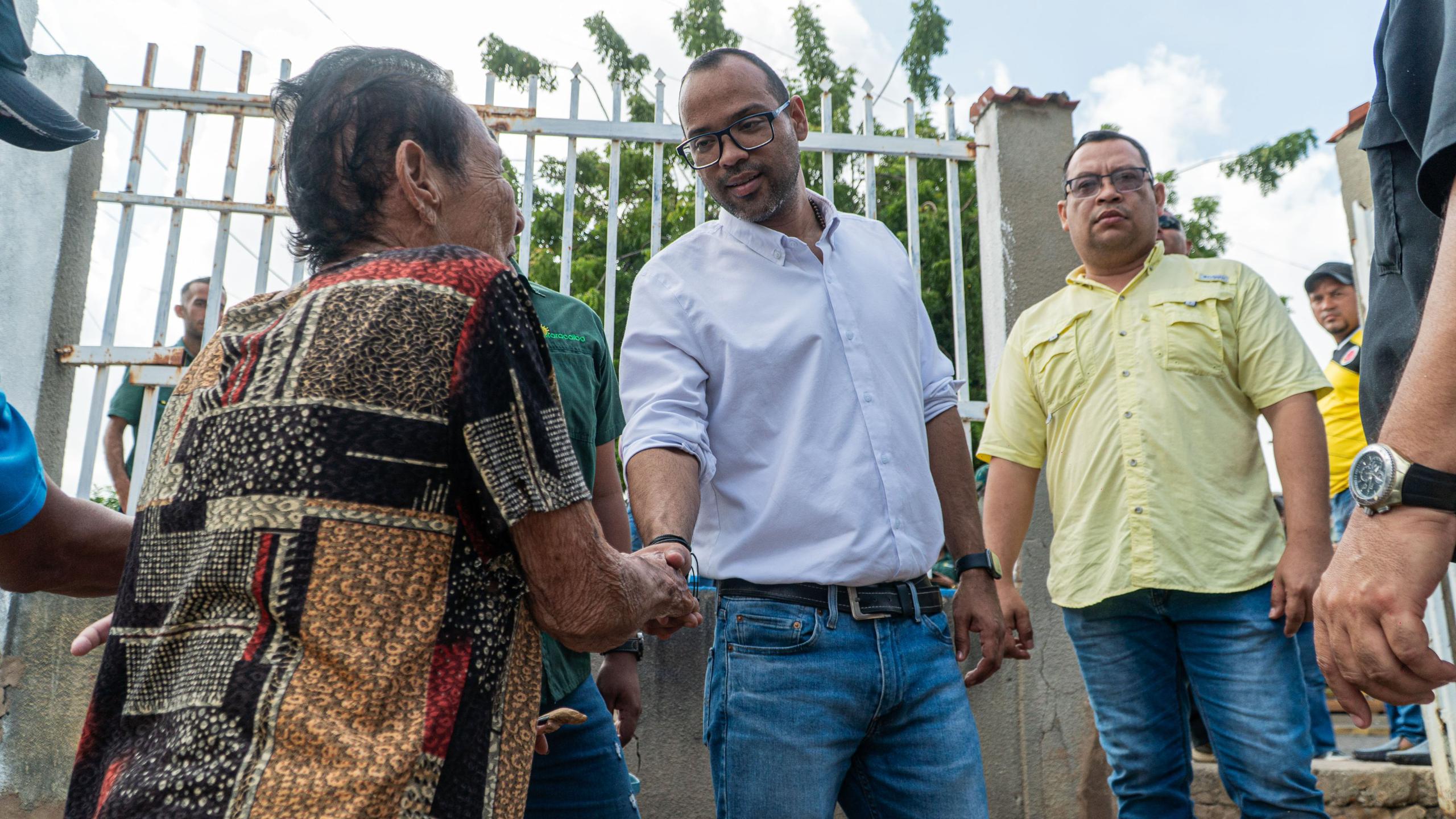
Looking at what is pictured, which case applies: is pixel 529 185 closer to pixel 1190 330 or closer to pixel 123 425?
pixel 123 425

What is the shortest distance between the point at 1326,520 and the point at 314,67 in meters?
2.44

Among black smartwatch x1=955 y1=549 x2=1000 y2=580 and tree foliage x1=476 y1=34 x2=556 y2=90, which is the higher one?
tree foliage x1=476 y1=34 x2=556 y2=90

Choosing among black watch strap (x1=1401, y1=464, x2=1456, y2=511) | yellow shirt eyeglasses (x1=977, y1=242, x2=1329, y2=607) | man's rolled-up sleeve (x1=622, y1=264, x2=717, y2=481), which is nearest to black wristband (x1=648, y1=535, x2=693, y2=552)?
man's rolled-up sleeve (x1=622, y1=264, x2=717, y2=481)

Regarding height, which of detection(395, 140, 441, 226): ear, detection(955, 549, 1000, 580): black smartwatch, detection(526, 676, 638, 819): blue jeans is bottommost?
detection(526, 676, 638, 819): blue jeans

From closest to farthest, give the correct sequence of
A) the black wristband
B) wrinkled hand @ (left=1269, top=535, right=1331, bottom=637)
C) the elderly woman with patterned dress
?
the elderly woman with patterned dress
the black wristband
wrinkled hand @ (left=1269, top=535, right=1331, bottom=637)

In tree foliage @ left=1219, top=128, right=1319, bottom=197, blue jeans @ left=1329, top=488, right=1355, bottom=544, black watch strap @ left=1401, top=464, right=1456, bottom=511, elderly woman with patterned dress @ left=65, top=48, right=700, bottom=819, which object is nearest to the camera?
elderly woman with patterned dress @ left=65, top=48, right=700, bottom=819

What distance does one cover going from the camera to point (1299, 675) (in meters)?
2.54

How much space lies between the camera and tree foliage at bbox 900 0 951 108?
15516 mm

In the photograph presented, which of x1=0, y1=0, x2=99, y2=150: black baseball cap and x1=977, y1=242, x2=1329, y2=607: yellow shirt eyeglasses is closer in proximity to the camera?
x1=0, y1=0, x2=99, y2=150: black baseball cap

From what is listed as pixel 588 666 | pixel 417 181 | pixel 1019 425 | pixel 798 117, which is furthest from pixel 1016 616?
pixel 417 181

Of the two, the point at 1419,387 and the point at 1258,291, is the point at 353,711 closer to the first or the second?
the point at 1419,387

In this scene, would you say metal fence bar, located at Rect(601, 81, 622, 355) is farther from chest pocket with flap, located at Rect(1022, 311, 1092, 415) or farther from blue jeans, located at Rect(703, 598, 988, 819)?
blue jeans, located at Rect(703, 598, 988, 819)

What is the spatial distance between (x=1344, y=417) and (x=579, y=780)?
4.52 metres

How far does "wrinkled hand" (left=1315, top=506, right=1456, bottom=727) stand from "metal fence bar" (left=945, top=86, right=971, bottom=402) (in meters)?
2.91
